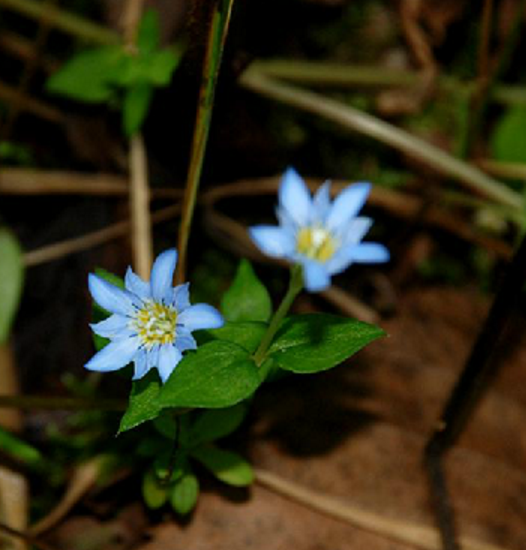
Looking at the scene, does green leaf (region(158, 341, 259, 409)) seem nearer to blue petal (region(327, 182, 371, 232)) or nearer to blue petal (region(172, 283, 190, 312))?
blue petal (region(172, 283, 190, 312))

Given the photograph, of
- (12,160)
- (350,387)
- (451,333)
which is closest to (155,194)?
(12,160)

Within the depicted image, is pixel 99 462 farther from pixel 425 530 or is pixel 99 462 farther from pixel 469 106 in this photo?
pixel 469 106

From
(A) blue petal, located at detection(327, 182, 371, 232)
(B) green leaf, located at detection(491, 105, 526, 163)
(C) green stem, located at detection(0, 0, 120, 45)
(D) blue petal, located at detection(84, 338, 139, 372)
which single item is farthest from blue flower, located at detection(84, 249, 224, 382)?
(B) green leaf, located at detection(491, 105, 526, 163)

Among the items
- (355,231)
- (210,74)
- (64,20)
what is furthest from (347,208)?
(64,20)

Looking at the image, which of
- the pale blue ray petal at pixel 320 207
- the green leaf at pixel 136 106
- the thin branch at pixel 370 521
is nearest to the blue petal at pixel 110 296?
the pale blue ray petal at pixel 320 207

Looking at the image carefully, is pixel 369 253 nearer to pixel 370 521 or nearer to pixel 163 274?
pixel 163 274

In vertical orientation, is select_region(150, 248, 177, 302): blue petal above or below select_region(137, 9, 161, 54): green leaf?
below
